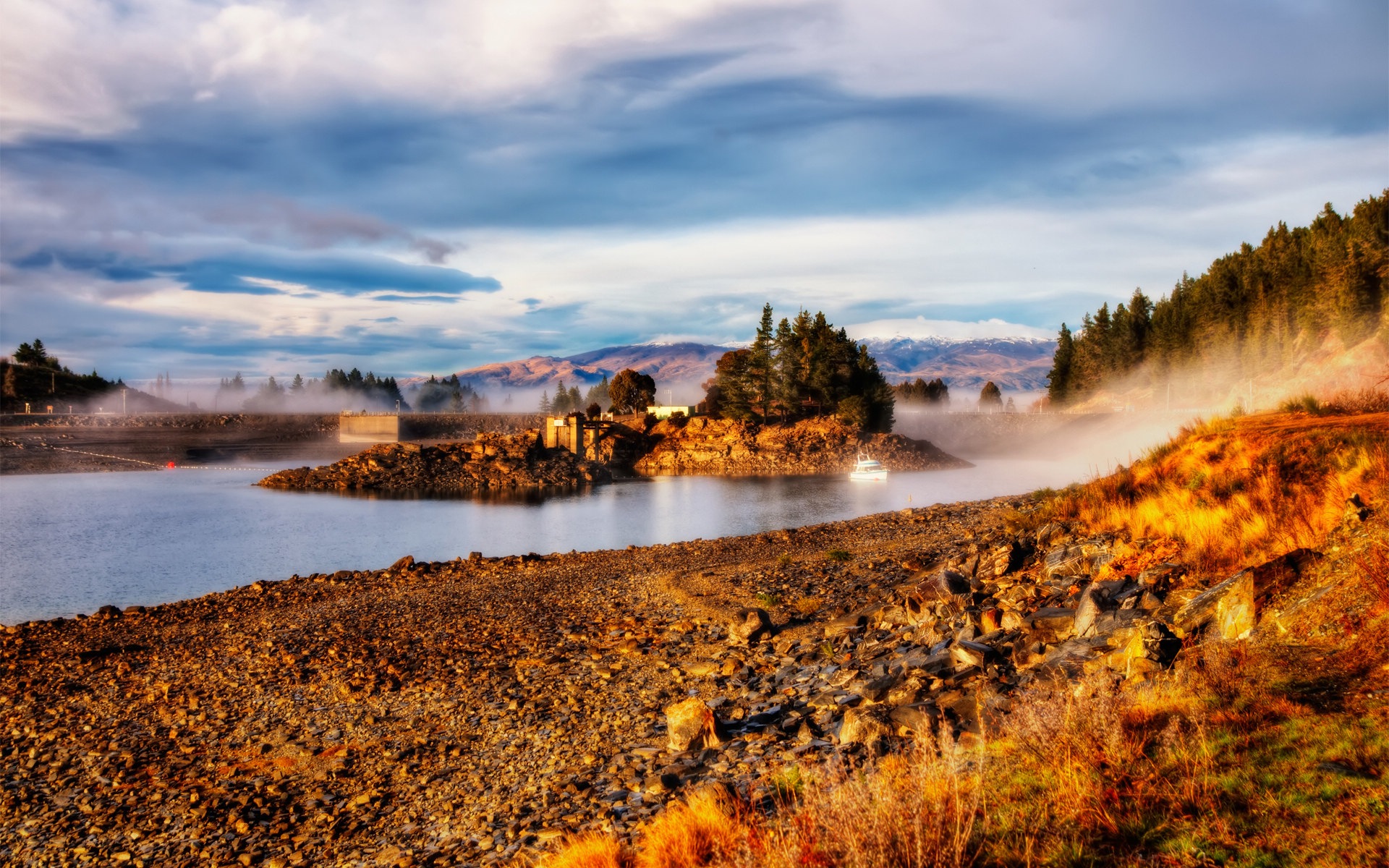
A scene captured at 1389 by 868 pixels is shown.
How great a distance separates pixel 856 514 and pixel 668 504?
1341 centimetres

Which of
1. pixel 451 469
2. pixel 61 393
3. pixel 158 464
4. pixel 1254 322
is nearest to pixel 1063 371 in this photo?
pixel 1254 322

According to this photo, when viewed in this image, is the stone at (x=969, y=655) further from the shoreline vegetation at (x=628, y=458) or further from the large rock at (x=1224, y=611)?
the shoreline vegetation at (x=628, y=458)

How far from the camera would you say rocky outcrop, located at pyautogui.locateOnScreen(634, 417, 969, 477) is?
8494 cm

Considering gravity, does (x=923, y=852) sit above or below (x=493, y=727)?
above

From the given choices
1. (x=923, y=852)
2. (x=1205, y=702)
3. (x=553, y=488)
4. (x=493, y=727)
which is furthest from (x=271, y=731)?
(x=553, y=488)

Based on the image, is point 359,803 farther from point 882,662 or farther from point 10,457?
point 10,457

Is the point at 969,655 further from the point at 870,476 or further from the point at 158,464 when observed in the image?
the point at 158,464

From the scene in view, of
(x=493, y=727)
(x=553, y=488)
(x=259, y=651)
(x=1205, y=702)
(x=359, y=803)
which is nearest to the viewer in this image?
(x=1205, y=702)

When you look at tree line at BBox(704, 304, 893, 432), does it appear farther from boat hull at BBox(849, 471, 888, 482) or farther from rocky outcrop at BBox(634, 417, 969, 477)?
boat hull at BBox(849, 471, 888, 482)

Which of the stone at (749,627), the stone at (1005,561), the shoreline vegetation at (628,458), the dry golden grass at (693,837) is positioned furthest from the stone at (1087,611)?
the shoreline vegetation at (628,458)

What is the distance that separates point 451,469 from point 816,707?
206 feet

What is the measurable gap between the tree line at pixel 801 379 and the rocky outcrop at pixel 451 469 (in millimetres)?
21528

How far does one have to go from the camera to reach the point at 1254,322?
85.9m

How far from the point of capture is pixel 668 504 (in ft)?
171
